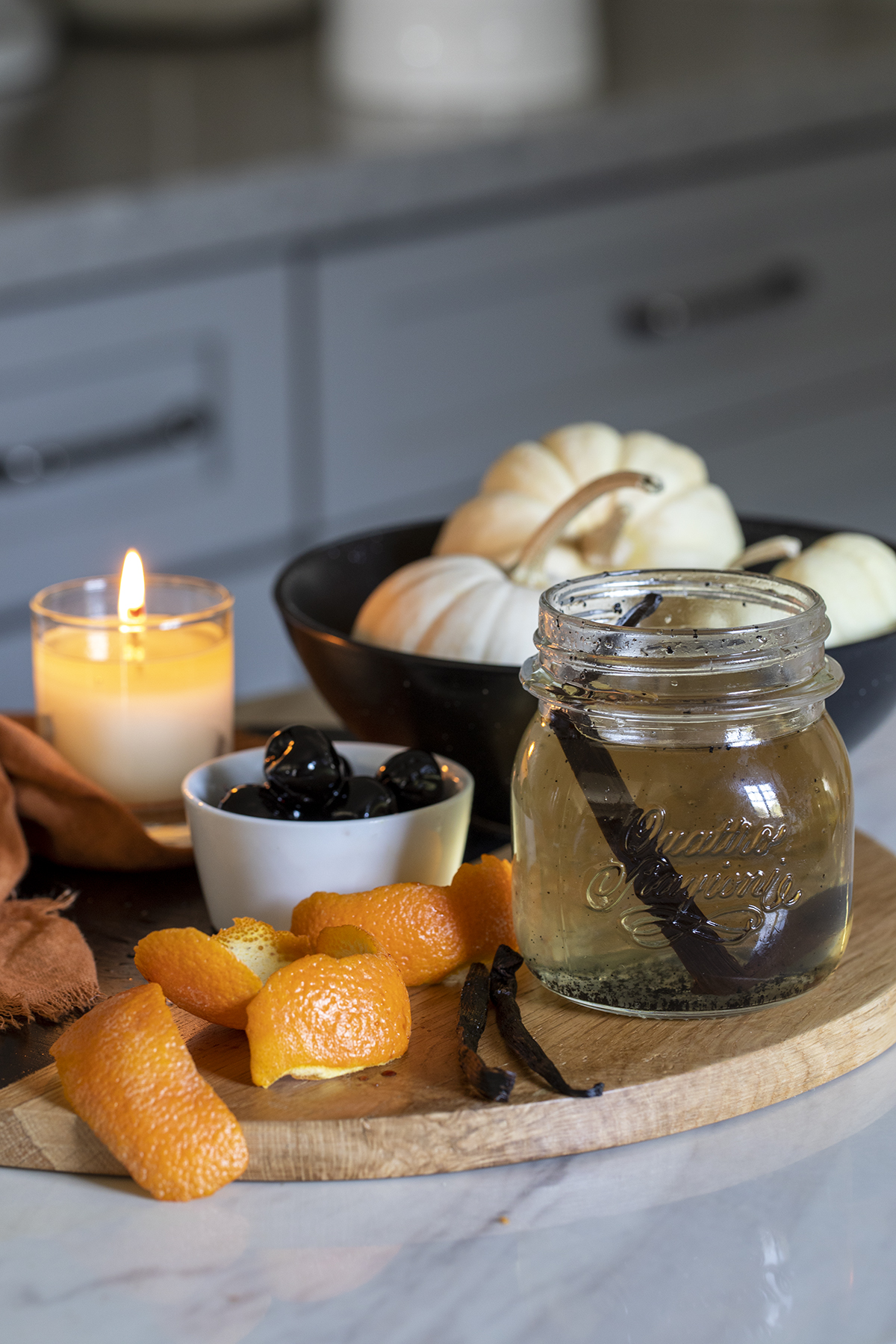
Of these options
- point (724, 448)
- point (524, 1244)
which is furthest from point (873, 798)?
point (724, 448)

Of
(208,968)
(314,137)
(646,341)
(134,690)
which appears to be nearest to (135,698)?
(134,690)

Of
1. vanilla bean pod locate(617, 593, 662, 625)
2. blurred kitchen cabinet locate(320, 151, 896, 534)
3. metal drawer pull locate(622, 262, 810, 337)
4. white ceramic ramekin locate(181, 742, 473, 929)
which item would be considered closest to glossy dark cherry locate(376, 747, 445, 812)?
white ceramic ramekin locate(181, 742, 473, 929)

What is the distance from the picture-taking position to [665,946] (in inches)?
27.2

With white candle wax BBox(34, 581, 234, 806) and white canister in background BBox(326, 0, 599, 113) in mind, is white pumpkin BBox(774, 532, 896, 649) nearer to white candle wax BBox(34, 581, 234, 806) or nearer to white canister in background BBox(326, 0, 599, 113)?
A: white candle wax BBox(34, 581, 234, 806)

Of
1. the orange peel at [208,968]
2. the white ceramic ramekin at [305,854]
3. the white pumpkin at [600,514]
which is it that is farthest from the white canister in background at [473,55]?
the orange peel at [208,968]

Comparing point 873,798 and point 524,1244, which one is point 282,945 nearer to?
point 524,1244

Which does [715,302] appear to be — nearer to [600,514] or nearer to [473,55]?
[473,55]

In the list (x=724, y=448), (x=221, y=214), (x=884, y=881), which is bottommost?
(x=724, y=448)

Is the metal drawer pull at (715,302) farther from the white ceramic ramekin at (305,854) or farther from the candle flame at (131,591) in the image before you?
the white ceramic ramekin at (305,854)

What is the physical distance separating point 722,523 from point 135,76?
1.76 meters

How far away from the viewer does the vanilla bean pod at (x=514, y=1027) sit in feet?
2.12

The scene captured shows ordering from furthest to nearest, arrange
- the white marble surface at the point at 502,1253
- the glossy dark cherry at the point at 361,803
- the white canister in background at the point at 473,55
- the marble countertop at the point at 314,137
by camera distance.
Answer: the white canister in background at the point at 473,55, the marble countertop at the point at 314,137, the glossy dark cherry at the point at 361,803, the white marble surface at the point at 502,1253

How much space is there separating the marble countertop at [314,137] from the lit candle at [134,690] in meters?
0.77

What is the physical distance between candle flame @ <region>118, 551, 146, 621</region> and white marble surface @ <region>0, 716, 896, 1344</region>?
1.22ft
